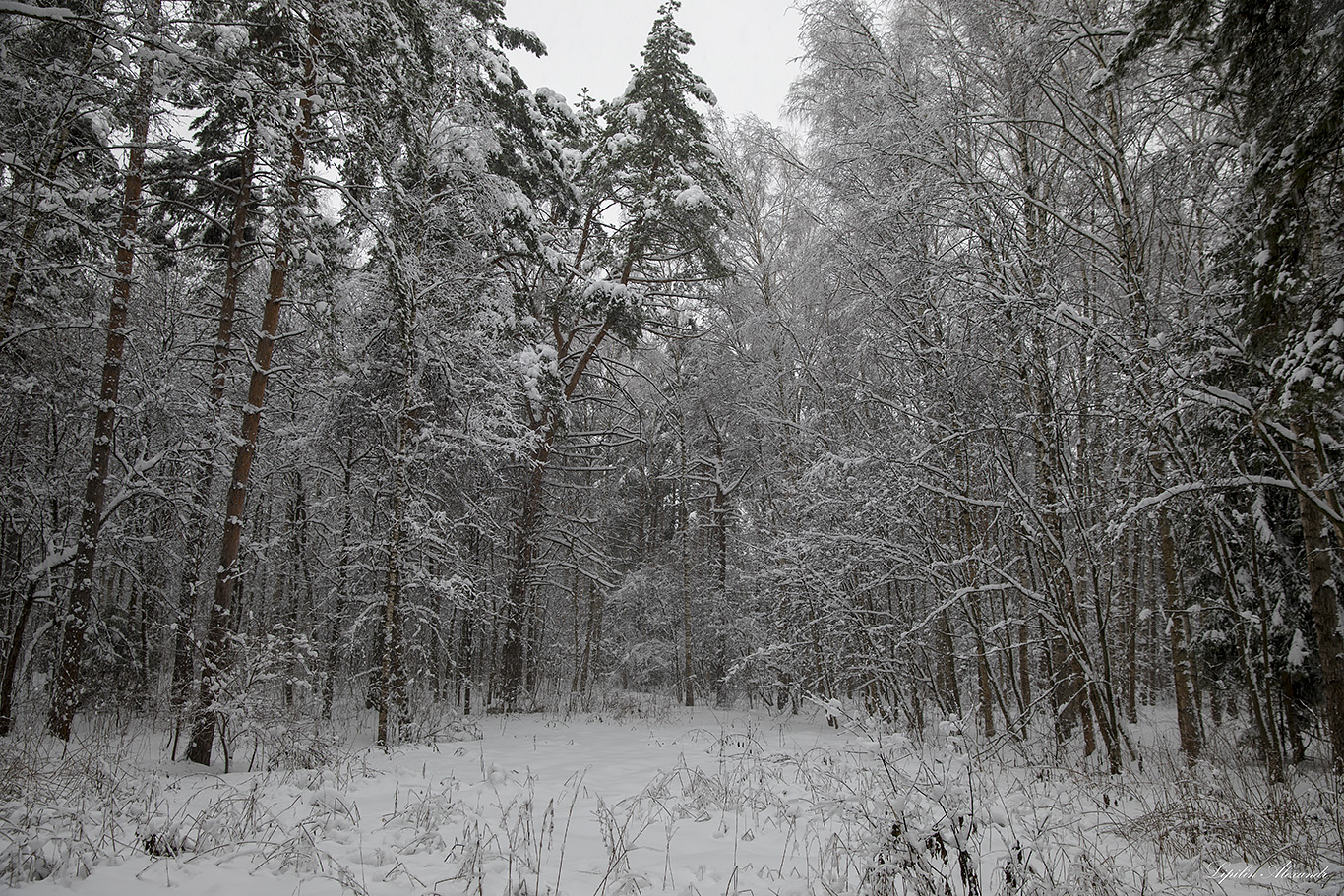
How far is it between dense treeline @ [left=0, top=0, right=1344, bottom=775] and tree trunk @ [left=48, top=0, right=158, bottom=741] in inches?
2.5

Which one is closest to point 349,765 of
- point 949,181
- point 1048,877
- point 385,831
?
point 385,831

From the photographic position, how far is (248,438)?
342 inches

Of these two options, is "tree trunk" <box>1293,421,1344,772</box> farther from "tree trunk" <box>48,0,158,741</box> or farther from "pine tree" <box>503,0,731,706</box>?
"tree trunk" <box>48,0,158,741</box>

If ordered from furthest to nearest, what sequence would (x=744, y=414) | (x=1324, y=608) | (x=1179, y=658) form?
(x=744, y=414), (x=1179, y=658), (x=1324, y=608)

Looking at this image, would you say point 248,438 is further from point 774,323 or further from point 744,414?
point 744,414

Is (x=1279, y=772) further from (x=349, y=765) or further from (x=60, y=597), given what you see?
(x=60, y=597)

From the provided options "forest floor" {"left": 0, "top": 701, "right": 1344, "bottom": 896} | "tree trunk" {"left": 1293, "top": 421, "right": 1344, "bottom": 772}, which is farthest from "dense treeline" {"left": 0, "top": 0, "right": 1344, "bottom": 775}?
"forest floor" {"left": 0, "top": 701, "right": 1344, "bottom": 896}

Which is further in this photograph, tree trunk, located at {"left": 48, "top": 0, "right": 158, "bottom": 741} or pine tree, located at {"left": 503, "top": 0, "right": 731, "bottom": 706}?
pine tree, located at {"left": 503, "top": 0, "right": 731, "bottom": 706}

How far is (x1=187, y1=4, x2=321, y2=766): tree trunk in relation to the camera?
311 inches

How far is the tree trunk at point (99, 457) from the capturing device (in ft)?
26.9

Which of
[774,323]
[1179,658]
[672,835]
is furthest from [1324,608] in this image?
[774,323]

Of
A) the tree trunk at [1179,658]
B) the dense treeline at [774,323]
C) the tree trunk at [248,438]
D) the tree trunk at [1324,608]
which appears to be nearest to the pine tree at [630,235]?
the dense treeline at [774,323]

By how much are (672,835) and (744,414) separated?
39.3 feet

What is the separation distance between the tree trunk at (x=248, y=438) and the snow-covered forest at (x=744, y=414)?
0.29 feet
